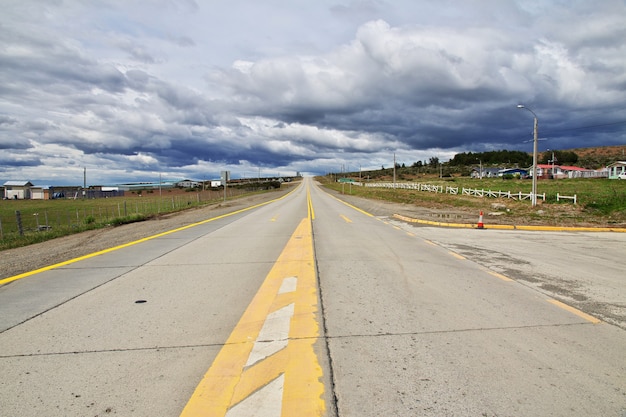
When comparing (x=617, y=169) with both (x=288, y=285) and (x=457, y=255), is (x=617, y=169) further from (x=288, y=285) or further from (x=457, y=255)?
(x=288, y=285)

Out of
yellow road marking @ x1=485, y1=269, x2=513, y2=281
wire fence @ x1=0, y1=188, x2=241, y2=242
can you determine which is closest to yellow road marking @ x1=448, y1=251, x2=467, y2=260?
yellow road marking @ x1=485, y1=269, x2=513, y2=281

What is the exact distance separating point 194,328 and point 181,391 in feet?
4.80

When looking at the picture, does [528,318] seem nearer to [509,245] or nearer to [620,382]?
[620,382]

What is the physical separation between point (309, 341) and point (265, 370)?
78cm

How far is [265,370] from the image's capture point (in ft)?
12.0

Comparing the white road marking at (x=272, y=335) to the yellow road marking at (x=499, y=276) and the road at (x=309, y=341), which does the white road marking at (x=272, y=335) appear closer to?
the road at (x=309, y=341)

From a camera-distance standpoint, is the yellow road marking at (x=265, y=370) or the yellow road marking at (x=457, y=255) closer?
the yellow road marking at (x=265, y=370)

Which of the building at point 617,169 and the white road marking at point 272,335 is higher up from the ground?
the building at point 617,169

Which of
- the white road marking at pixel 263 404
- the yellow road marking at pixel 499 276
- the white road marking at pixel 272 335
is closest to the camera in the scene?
the white road marking at pixel 263 404

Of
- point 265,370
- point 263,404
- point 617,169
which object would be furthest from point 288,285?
point 617,169

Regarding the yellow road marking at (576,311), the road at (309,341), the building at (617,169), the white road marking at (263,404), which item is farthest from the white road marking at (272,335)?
the building at (617,169)

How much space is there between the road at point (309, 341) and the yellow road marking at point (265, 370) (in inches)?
0.7

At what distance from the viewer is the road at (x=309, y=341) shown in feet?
10.3

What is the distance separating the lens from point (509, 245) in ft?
40.1
